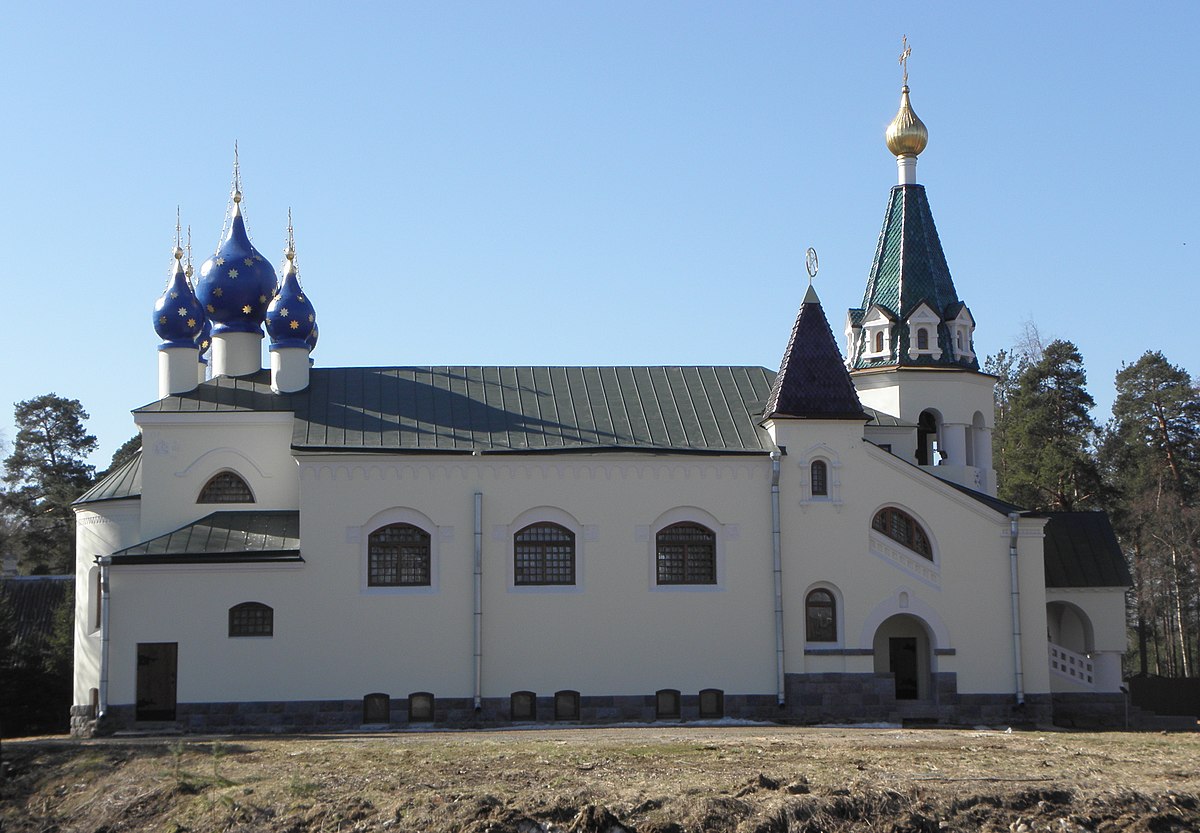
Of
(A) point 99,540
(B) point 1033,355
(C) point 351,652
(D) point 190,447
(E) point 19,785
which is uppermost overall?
(B) point 1033,355

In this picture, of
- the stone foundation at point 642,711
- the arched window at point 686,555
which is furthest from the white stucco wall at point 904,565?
the arched window at point 686,555

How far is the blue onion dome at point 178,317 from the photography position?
3108 cm

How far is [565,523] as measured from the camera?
27.5 metres

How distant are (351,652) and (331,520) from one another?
2512 mm

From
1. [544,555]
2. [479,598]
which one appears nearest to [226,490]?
[479,598]

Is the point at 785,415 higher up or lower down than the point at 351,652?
higher up

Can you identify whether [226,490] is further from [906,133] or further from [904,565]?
[906,133]

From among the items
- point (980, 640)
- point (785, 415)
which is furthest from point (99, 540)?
point (980, 640)

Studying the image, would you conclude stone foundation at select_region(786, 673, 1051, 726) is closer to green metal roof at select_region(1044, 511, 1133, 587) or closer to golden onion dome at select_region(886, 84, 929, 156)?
green metal roof at select_region(1044, 511, 1133, 587)

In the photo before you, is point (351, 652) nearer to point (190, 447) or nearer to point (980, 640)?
point (190, 447)

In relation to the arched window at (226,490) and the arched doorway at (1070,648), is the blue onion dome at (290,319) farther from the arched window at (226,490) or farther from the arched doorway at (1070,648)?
the arched doorway at (1070,648)

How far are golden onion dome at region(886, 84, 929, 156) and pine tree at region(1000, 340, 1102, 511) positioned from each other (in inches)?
561

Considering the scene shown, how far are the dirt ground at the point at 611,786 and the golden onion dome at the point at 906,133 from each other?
15.9 metres

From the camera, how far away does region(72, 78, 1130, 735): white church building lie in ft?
87.0
